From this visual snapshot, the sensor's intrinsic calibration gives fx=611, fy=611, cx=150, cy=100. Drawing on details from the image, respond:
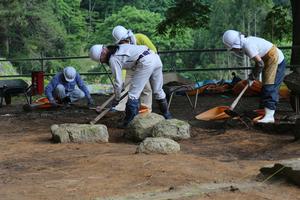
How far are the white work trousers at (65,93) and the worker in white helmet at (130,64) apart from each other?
2823 millimetres

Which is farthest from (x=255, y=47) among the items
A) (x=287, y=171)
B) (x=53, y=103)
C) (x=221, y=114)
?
(x=53, y=103)

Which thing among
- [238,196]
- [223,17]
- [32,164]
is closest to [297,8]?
[32,164]

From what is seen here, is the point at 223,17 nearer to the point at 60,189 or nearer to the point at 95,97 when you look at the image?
the point at 95,97

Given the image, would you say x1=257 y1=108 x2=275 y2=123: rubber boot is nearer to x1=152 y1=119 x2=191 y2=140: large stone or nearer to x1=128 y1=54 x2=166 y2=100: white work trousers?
x1=152 y1=119 x2=191 y2=140: large stone

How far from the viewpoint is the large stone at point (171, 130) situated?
7.39 metres

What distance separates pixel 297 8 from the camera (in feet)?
42.8

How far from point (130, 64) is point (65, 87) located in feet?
9.91

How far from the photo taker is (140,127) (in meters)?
7.49

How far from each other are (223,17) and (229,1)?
1012mm

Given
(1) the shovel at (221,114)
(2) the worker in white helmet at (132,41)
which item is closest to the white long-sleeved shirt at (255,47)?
(1) the shovel at (221,114)

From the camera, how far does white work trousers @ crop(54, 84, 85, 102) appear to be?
10.9 metres

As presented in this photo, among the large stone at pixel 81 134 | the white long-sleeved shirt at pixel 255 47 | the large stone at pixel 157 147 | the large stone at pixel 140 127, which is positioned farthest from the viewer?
the white long-sleeved shirt at pixel 255 47

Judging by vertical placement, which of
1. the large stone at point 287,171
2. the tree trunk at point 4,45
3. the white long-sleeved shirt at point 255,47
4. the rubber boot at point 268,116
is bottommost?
the tree trunk at point 4,45

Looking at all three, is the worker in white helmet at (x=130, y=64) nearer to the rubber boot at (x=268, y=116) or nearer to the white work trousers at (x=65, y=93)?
the rubber boot at (x=268, y=116)
